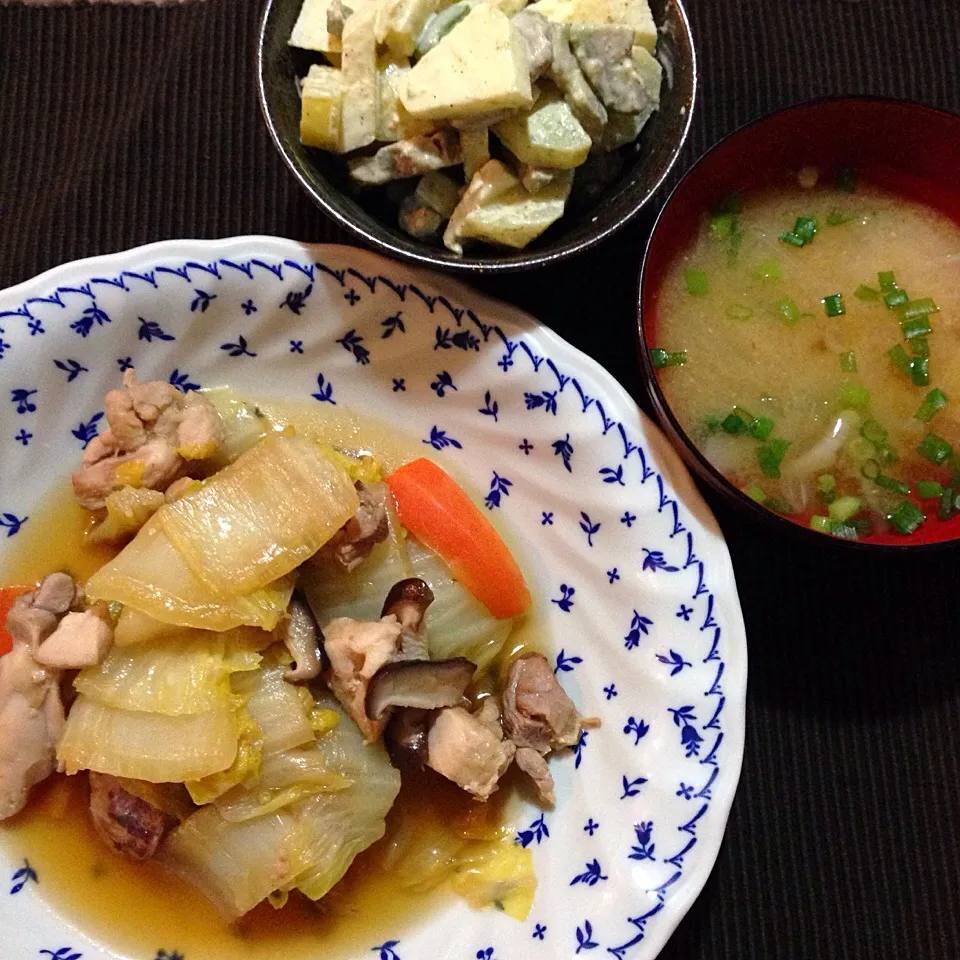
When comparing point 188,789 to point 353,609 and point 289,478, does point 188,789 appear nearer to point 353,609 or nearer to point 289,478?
point 353,609

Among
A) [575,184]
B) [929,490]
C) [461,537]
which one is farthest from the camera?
[461,537]

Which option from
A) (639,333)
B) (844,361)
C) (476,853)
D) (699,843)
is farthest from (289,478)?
(844,361)

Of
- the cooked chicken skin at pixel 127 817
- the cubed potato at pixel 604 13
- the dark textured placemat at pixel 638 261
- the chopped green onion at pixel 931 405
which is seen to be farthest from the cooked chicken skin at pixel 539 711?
the cubed potato at pixel 604 13

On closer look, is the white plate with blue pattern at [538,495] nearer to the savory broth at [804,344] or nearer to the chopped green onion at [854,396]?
the savory broth at [804,344]

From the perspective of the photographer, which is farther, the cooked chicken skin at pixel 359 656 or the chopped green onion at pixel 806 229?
the chopped green onion at pixel 806 229

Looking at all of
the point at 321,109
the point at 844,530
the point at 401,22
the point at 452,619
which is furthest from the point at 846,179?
the point at 452,619

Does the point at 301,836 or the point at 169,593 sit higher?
the point at 169,593

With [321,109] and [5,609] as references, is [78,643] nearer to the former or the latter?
[5,609]
